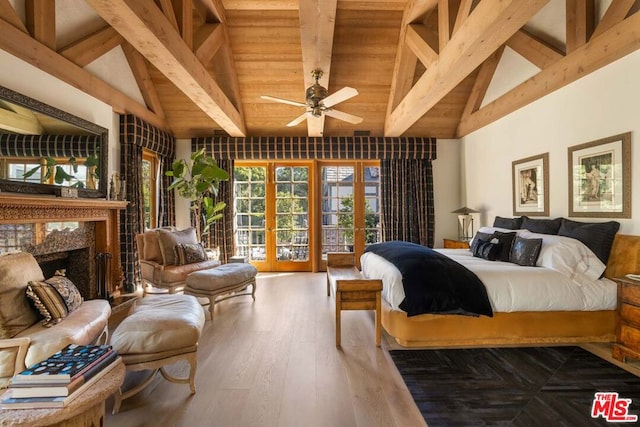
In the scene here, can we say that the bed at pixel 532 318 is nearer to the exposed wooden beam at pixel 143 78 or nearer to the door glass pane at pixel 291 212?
the door glass pane at pixel 291 212

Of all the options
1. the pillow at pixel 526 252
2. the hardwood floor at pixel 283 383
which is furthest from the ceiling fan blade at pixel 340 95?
the hardwood floor at pixel 283 383

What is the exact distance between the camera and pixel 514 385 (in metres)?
2.21

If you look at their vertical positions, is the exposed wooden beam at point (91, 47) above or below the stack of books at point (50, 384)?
above

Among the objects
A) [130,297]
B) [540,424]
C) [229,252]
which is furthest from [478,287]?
[229,252]

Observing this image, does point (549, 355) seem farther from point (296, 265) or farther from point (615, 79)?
point (296, 265)

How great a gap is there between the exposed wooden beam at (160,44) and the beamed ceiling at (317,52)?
0.01m

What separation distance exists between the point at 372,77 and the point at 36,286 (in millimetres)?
4844

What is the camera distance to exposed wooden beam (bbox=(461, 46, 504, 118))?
4.80 m

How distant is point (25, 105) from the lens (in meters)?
2.81

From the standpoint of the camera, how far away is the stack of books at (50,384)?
4.27 feet

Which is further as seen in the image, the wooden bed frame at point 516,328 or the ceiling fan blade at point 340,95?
the ceiling fan blade at point 340,95

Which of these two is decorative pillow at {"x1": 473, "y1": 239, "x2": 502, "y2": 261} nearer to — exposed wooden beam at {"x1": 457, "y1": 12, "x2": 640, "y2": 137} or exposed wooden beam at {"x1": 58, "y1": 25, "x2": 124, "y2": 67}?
exposed wooden beam at {"x1": 457, "y1": 12, "x2": 640, "y2": 137}

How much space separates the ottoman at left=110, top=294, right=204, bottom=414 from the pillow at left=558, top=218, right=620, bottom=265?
348cm

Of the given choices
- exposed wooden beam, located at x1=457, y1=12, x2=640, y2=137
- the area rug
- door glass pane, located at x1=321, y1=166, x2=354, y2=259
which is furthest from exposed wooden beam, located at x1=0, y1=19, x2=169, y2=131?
exposed wooden beam, located at x1=457, y1=12, x2=640, y2=137
